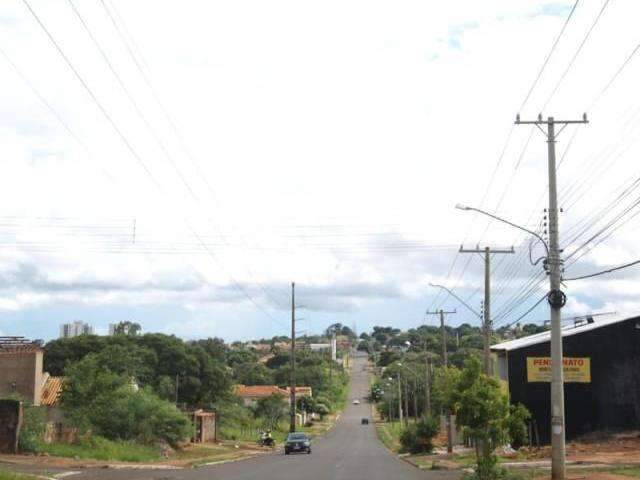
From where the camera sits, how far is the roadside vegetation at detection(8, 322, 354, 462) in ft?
153

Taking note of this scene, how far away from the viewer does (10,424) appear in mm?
38812

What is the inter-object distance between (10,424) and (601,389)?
34.1 meters

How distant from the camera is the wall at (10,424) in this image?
38.5 metres

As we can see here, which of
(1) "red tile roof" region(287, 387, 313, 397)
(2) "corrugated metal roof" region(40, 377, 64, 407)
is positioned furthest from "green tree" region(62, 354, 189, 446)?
(1) "red tile roof" region(287, 387, 313, 397)

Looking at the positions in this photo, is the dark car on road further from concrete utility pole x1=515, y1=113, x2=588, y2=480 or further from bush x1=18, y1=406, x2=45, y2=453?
concrete utility pole x1=515, y1=113, x2=588, y2=480

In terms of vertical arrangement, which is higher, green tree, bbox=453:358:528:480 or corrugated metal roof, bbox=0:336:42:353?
corrugated metal roof, bbox=0:336:42:353

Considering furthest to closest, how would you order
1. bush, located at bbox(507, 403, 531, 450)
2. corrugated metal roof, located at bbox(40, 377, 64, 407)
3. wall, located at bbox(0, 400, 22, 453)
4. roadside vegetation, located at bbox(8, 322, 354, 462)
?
corrugated metal roof, located at bbox(40, 377, 64, 407) → roadside vegetation, located at bbox(8, 322, 354, 462) → wall, located at bbox(0, 400, 22, 453) → bush, located at bbox(507, 403, 531, 450)

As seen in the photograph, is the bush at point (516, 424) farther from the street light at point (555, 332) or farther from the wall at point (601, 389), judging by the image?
the wall at point (601, 389)

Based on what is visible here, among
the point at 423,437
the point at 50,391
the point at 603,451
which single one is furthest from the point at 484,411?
the point at 50,391

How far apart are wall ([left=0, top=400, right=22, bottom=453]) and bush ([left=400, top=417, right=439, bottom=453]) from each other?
1242 inches

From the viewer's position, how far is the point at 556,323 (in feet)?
89.7

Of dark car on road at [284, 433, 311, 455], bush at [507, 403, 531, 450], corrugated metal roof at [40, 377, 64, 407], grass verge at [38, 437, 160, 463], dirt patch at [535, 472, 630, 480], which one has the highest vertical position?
corrugated metal roof at [40, 377, 64, 407]

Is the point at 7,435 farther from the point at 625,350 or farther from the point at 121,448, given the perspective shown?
the point at 625,350

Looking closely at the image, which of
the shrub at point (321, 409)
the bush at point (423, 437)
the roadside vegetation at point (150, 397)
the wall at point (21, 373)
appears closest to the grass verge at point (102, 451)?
the roadside vegetation at point (150, 397)
